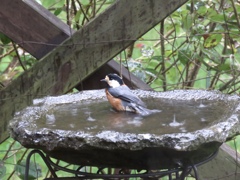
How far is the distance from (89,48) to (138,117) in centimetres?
48

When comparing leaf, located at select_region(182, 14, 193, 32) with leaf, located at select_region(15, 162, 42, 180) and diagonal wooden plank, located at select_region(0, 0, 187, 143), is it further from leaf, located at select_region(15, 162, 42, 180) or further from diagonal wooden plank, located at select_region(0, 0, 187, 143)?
leaf, located at select_region(15, 162, 42, 180)

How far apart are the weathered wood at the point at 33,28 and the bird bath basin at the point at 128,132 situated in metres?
0.31

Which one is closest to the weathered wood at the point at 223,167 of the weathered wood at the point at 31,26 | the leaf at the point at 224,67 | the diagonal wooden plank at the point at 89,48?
the leaf at the point at 224,67

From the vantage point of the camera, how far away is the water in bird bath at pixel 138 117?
5.03ft

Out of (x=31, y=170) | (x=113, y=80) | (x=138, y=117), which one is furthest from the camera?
(x=31, y=170)

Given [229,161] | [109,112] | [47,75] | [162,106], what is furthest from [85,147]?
[229,161]

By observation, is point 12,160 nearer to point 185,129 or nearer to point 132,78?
point 132,78

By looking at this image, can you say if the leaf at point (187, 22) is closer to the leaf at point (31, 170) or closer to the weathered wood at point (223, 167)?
the weathered wood at point (223, 167)

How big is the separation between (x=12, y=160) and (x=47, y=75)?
3.47 ft

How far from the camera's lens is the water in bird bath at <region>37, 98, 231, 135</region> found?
60.4 inches

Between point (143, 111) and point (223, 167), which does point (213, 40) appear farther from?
point (143, 111)

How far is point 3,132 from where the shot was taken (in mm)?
2182

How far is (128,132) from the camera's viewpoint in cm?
147

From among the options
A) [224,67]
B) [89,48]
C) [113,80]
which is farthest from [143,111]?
[224,67]
